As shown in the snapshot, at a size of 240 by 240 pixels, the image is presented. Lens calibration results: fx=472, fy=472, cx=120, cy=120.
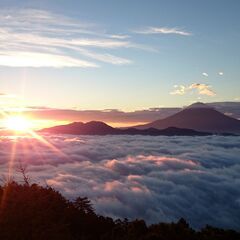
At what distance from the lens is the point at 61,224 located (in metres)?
32.1

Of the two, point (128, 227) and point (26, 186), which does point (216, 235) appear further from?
point (26, 186)

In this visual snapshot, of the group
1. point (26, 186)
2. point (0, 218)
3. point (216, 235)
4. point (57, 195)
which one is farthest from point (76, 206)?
point (216, 235)

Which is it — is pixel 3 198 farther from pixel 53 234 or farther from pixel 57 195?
pixel 53 234

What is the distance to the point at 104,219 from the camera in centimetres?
3706

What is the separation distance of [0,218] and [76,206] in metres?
9.64

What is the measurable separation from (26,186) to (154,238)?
13573mm

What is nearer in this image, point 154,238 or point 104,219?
point 154,238

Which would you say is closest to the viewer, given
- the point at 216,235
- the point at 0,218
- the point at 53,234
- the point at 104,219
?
the point at 53,234

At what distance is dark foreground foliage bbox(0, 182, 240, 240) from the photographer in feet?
96.7

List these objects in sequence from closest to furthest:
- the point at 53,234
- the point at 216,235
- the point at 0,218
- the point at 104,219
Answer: the point at 53,234 → the point at 0,218 → the point at 216,235 → the point at 104,219

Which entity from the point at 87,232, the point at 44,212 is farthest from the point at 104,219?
the point at 44,212

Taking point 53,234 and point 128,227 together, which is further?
point 128,227

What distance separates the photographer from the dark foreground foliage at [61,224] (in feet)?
96.7

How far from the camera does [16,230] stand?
29.4m
